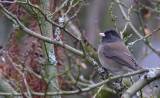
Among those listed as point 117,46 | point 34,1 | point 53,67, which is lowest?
point 53,67

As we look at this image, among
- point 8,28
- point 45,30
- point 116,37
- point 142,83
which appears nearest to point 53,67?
point 45,30

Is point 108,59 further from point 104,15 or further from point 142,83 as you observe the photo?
point 104,15

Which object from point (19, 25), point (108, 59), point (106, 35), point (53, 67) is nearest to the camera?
point (19, 25)

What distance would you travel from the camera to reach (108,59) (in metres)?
3.29

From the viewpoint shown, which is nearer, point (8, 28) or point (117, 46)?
point (117, 46)

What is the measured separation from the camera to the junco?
315 centimetres

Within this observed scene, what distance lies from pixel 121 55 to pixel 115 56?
79 mm

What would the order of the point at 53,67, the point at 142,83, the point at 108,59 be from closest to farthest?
1. the point at 142,83
2. the point at 53,67
3. the point at 108,59

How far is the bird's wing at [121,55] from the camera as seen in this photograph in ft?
10.2

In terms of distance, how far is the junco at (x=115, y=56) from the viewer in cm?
315

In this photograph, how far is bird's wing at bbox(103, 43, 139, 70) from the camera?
10.2 feet

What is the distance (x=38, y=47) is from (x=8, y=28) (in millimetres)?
2454

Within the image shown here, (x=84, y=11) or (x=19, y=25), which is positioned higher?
(x=84, y=11)

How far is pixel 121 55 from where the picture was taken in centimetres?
327
